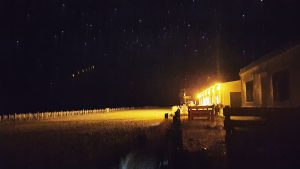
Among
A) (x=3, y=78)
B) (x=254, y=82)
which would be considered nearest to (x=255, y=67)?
(x=254, y=82)

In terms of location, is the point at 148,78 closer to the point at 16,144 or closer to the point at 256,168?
the point at 16,144

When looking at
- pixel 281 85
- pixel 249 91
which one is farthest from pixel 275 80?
pixel 249 91

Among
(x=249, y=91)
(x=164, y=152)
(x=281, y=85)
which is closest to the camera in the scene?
(x=164, y=152)

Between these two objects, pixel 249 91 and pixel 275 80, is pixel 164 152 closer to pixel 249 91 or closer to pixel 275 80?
pixel 275 80

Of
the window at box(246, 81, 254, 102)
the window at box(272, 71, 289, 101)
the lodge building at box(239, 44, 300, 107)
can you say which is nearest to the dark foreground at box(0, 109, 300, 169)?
the lodge building at box(239, 44, 300, 107)

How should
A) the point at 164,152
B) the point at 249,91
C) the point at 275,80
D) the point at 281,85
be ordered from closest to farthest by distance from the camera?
the point at 164,152, the point at 281,85, the point at 275,80, the point at 249,91

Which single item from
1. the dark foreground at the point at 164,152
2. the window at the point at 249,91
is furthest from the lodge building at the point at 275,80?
the dark foreground at the point at 164,152

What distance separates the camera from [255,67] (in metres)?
18.5

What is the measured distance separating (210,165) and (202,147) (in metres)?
2.22

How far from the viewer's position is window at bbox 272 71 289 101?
47.2 feet

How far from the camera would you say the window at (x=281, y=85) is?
14375 mm

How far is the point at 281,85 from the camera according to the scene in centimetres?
1499

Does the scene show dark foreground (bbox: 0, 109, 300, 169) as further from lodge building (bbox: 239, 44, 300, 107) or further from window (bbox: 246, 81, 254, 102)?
window (bbox: 246, 81, 254, 102)

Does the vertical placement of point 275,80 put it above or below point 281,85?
above
